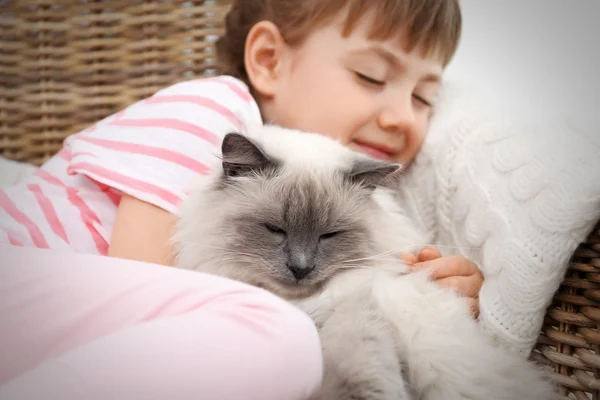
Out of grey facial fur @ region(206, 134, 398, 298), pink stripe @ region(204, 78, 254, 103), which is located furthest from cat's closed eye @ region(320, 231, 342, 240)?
pink stripe @ region(204, 78, 254, 103)

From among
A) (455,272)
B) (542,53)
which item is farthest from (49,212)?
(542,53)

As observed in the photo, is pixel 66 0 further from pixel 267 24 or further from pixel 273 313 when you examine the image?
pixel 273 313

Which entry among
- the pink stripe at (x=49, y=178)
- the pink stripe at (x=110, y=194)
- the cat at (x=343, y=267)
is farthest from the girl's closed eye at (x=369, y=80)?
the pink stripe at (x=49, y=178)

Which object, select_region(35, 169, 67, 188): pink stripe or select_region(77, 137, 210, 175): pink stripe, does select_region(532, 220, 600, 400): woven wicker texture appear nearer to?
select_region(77, 137, 210, 175): pink stripe

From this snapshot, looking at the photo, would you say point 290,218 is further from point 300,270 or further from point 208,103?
point 208,103

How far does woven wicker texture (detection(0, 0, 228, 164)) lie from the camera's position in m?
1.50

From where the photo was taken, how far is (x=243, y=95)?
1.23 meters

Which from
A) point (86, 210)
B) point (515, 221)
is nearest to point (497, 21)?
point (515, 221)

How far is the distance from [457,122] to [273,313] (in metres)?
0.76

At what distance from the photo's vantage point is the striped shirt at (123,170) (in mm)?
1030

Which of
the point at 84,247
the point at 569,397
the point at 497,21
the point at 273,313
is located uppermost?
the point at 497,21

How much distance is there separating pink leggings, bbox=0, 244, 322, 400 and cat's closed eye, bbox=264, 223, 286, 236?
190 millimetres

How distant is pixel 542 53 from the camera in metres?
0.84

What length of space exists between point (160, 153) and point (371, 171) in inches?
16.9
